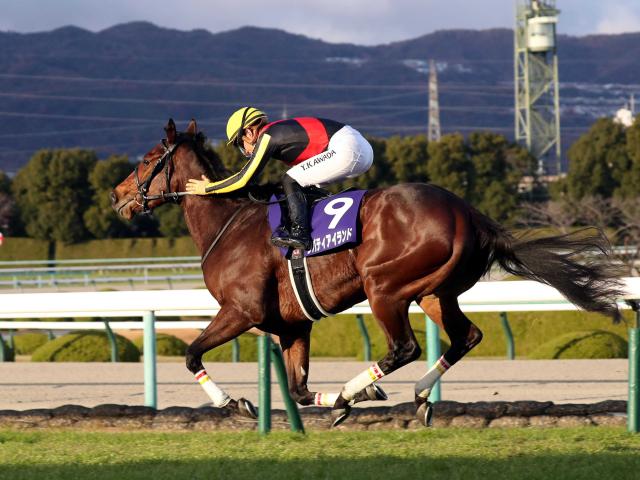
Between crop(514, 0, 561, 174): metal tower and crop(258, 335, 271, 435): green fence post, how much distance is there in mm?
68601

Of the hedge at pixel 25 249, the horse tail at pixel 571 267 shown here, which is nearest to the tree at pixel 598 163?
the hedge at pixel 25 249

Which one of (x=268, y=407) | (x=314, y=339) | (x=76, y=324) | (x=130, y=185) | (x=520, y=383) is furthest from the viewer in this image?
(x=314, y=339)

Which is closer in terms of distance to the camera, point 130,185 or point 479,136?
point 130,185

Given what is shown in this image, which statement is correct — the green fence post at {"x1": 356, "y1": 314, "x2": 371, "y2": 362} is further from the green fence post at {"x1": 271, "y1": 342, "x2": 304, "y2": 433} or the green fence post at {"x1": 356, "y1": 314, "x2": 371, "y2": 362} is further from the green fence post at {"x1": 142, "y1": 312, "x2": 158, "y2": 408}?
the green fence post at {"x1": 271, "y1": 342, "x2": 304, "y2": 433}

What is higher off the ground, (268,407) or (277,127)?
(277,127)

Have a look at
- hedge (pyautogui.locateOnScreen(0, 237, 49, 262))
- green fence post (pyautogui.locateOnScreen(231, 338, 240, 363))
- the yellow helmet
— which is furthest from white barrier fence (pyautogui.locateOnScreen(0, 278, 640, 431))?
hedge (pyautogui.locateOnScreen(0, 237, 49, 262))

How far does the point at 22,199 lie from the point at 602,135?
20149 mm

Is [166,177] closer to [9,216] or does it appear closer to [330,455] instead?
[330,455]

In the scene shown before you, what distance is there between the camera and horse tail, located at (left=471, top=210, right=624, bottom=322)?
5816 millimetres

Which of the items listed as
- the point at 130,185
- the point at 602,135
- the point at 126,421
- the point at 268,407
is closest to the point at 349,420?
the point at 268,407

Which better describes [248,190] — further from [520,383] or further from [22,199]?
[22,199]

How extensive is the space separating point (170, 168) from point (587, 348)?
5.49 m

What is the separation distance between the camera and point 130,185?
670 cm

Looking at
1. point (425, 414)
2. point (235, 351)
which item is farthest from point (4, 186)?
point (425, 414)
